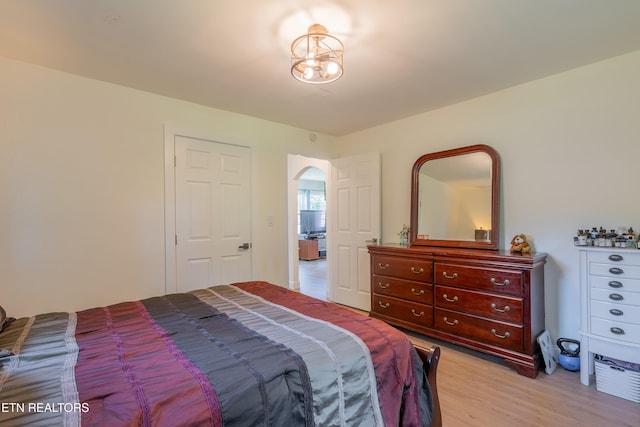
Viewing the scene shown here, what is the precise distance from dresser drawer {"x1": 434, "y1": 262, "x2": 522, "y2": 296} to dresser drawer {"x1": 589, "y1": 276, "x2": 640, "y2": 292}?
18.5 inches

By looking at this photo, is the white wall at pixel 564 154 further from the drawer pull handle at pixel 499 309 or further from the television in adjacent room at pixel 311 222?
the television in adjacent room at pixel 311 222

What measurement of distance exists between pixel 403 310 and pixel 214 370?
2472 millimetres

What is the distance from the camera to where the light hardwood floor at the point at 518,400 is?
1.91 m

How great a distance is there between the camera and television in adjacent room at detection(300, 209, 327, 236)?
971 centimetres

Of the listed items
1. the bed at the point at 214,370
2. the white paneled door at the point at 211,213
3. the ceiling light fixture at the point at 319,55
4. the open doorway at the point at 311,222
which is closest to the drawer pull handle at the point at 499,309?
the bed at the point at 214,370

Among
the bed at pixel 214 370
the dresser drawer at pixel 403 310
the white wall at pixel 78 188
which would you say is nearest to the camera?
the bed at pixel 214 370

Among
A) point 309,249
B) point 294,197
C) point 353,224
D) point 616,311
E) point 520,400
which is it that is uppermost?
point 294,197

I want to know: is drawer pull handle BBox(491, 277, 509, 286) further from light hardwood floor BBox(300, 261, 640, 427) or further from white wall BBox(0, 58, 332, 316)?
white wall BBox(0, 58, 332, 316)

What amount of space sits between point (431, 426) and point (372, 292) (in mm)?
2087

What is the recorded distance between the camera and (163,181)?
3.06 m

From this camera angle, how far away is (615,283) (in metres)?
2.17

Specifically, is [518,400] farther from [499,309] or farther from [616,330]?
[616,330]

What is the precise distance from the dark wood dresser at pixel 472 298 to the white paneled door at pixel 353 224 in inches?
27.9

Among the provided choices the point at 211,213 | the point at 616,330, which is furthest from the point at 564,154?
the point at 211,213
